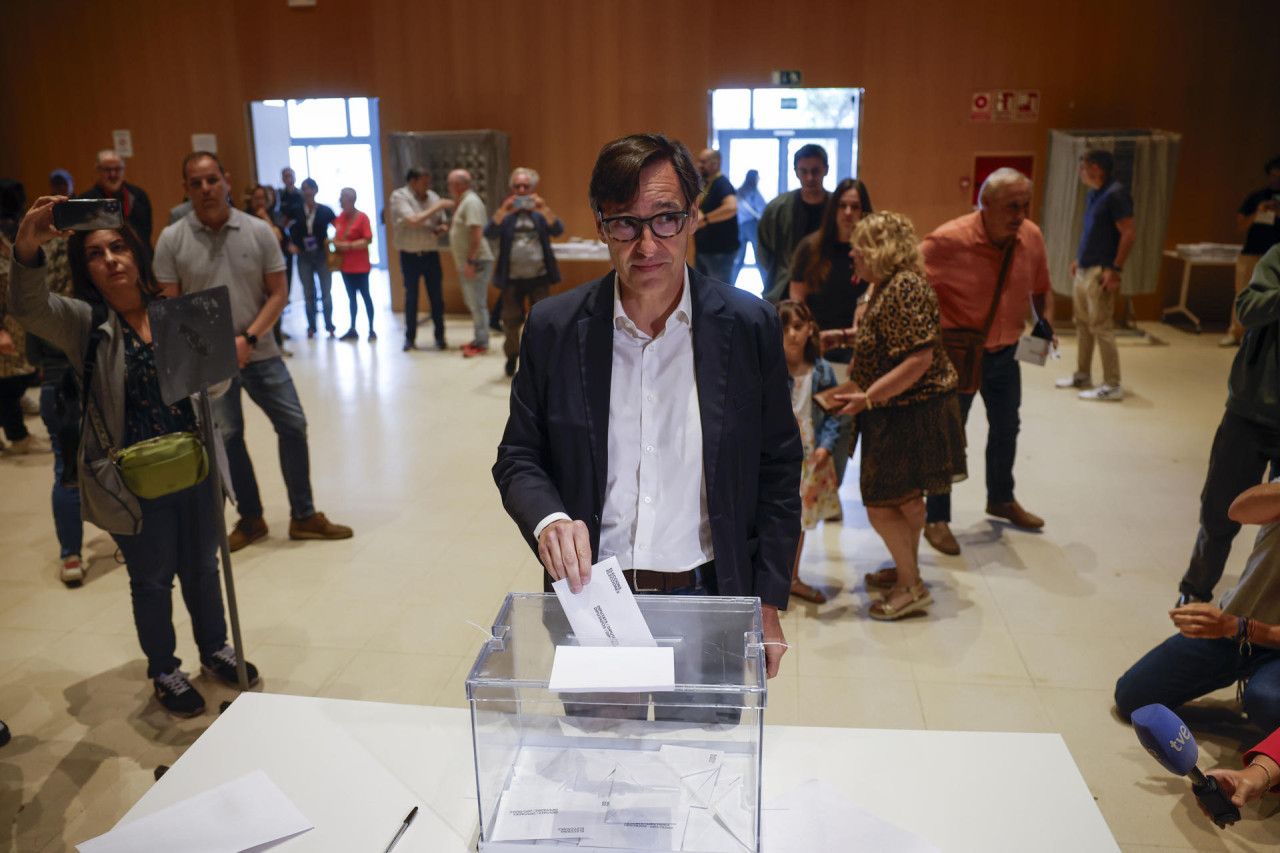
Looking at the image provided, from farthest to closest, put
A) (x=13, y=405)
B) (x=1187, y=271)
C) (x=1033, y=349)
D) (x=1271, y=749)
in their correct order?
1. (x=1187, y=271)
2. (x=13, y=405)
3. (x=1033, y=349)
4. (x=1271, y=749)

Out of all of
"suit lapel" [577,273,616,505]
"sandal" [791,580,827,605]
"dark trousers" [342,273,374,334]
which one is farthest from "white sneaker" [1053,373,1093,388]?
"suit lapel" [577,273,616,505]

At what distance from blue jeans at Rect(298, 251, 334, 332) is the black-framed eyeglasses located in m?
8.76

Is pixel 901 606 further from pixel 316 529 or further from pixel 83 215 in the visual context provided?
pixel 83 215

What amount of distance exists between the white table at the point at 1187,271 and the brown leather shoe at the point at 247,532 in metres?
9.12

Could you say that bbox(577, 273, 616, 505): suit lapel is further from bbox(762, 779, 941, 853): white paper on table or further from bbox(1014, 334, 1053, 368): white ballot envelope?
bbox(1014, 334, 1053, 368): white ballot envelope

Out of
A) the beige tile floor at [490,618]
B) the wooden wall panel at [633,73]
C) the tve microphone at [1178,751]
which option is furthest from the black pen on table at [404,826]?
the wooden wall panel at [633,73]

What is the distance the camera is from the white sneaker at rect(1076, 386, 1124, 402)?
23.7ft

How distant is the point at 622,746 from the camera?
56.4 inches

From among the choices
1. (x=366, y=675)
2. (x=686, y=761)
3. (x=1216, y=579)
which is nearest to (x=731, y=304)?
(x=686, y=761)

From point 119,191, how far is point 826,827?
7.85 m

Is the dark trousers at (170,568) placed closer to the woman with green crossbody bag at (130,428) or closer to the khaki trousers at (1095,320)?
the woman with green crossbody bag at (130,428)

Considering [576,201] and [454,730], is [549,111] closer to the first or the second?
[576,201]

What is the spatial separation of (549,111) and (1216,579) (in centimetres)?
892

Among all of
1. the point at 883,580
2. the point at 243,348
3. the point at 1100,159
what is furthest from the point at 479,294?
the point at 883,580
